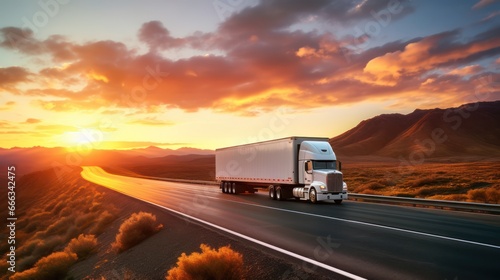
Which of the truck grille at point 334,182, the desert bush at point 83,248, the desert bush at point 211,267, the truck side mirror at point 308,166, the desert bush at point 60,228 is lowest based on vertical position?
the desert bush at point 60,228

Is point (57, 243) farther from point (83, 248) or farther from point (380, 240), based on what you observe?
point (380, 240)

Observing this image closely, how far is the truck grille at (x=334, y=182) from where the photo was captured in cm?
2306

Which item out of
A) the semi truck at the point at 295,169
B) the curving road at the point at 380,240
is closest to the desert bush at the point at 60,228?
the semi truck at the point at 295,169

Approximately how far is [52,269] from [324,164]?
52.4ft

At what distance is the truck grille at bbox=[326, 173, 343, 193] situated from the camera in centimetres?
2306

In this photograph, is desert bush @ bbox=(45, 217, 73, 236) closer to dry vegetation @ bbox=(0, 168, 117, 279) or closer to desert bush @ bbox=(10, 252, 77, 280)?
dry vegetation @ bbox=(0, 168, 117, 279)

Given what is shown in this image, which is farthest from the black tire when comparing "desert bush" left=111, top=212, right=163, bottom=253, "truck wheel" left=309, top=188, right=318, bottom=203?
"desert bush" left=111, top=212, right=163, bottom=253

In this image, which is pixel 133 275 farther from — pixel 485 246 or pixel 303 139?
pixel 303 139

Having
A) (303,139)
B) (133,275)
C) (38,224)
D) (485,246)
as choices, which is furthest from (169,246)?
(38,224)

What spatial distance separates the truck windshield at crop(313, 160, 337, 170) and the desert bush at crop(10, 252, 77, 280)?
566 inches

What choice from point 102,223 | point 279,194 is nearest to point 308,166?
point 279,194

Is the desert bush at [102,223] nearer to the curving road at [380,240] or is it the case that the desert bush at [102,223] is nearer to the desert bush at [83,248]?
the desert bush at [83,248]

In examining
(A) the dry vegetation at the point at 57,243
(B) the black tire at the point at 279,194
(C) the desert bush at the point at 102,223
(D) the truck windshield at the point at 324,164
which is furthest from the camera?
(B) the black tire at the point at 279,194

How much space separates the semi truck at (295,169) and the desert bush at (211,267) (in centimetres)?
1599
